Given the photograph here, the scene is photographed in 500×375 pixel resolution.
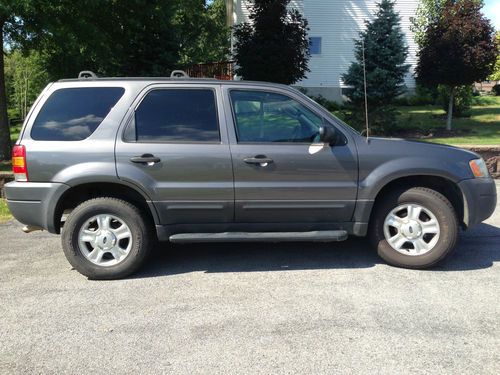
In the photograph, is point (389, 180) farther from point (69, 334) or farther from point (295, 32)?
point (295, 32)

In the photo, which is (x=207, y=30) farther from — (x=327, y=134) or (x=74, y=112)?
(x=327, y=134)

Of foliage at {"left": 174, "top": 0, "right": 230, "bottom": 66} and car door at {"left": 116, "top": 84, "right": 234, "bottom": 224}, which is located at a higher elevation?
foliage at {"left": 174, "top": 0, "right": 230, "bottom": 66}

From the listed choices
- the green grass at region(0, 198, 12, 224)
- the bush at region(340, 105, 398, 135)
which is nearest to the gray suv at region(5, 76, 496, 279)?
the green grass at region(0, 198, 12, 224)

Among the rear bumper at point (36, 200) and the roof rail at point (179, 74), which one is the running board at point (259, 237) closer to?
the rear bumper at point (36, 200)

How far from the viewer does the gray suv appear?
442cm

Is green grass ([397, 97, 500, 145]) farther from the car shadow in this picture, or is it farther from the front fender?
the front fender

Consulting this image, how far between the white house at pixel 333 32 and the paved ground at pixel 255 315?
2102cm

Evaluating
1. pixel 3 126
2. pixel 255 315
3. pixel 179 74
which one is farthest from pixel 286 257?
pixel 3 126

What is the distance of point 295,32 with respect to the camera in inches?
590

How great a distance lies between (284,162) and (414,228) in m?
1.46

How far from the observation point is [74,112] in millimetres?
4492

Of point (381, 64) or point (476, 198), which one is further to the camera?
point (381, 64)

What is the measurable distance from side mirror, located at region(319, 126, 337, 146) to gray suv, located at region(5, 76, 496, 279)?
16 millimetres

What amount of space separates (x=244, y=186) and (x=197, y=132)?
691 mm
